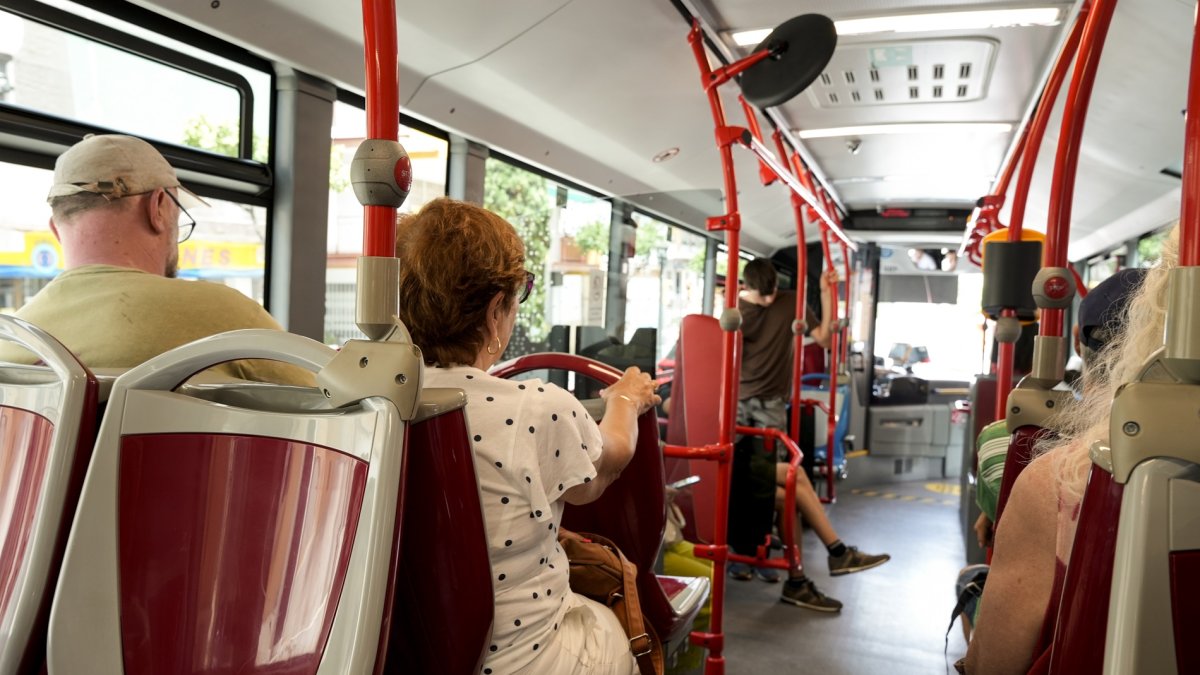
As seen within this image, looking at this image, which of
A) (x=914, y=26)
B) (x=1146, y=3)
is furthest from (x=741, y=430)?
(x=1146, y=3)

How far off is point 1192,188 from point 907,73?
125 inches

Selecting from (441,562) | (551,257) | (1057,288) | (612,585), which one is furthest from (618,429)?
(551,257)

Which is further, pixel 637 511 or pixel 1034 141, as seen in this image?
pixel 1034 141

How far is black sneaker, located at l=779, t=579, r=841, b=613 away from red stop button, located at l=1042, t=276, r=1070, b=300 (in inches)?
121

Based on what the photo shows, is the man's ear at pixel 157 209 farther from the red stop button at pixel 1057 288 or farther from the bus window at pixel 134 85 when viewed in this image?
the red stop button at pixel 1057 288

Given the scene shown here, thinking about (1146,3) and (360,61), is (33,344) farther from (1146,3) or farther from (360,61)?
(1146,3)

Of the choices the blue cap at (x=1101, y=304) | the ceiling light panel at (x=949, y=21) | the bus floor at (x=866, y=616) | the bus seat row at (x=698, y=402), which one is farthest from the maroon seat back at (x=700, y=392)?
the blue cap at (x=1101, y=304)

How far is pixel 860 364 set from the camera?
8195 mm

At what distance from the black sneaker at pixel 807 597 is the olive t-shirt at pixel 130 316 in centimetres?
329

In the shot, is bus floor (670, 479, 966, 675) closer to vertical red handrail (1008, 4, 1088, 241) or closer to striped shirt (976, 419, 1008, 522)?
striped shirt (976, 419, 1008, 522)

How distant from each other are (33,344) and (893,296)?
8.25 meters

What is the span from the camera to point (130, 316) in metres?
1.50

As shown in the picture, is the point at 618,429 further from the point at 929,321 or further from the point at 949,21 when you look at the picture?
the point at 929,321

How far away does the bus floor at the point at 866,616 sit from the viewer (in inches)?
139
